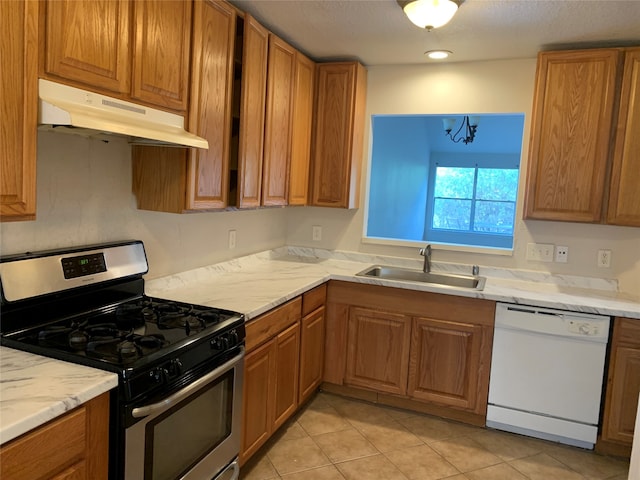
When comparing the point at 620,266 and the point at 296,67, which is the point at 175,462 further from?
the point at 620,266

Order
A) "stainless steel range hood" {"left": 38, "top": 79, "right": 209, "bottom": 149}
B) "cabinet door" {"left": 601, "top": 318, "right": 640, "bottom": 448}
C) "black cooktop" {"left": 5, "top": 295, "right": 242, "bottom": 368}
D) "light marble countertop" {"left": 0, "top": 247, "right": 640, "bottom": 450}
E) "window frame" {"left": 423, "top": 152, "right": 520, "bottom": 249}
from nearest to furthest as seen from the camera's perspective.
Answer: "light marble countertop" {"left": 0, "top": 247, "right": 640, "bottom": 450} < "stainless steel range hood" {"left": 38, "top": 79, "right": 209, "bottom": 149} < "black cooktop" {"left": 5, "top": 295, "right": 242, "bottom": 368} < "cabinet door" {"left": 601, "top": 318, "right": 640, "bottom": 448} < "window frame" {"left": 423, "top": 152, "right": 520, "bottom": 249}

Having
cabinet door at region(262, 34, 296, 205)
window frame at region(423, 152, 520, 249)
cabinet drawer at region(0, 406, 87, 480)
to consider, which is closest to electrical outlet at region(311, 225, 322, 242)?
cabinet door at region(262, 34, 296, 205)

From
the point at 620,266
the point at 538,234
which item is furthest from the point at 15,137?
the point at 620,266

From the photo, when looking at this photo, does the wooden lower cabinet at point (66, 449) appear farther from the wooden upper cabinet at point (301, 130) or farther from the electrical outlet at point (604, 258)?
the electrical outlet at point (604, 258)

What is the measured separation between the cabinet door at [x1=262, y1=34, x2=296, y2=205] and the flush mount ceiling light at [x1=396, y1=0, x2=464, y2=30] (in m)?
0.85

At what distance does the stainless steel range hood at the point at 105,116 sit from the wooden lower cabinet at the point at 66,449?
0.82 meters

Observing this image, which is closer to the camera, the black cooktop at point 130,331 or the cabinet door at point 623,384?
the black cooktop at point 130,331

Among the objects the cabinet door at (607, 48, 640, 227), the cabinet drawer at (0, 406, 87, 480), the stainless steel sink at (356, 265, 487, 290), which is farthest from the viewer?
the stainless steel sink at (356, 265, 487, 290)

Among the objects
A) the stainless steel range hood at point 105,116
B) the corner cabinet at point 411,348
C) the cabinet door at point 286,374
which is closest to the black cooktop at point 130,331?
the cabinet door at point 286,374

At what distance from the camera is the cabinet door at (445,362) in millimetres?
2885

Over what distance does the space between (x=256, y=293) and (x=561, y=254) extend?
2.03 meters

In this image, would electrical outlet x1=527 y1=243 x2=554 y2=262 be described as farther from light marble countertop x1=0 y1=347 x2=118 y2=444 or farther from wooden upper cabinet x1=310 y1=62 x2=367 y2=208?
light marble countertop x1=0 y1=347 x2=118 y2=444

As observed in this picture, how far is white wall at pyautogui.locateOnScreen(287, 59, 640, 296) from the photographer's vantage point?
3.03m

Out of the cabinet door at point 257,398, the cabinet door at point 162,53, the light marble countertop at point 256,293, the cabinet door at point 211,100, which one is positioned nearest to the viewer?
the light marble countertop at point 256,293
